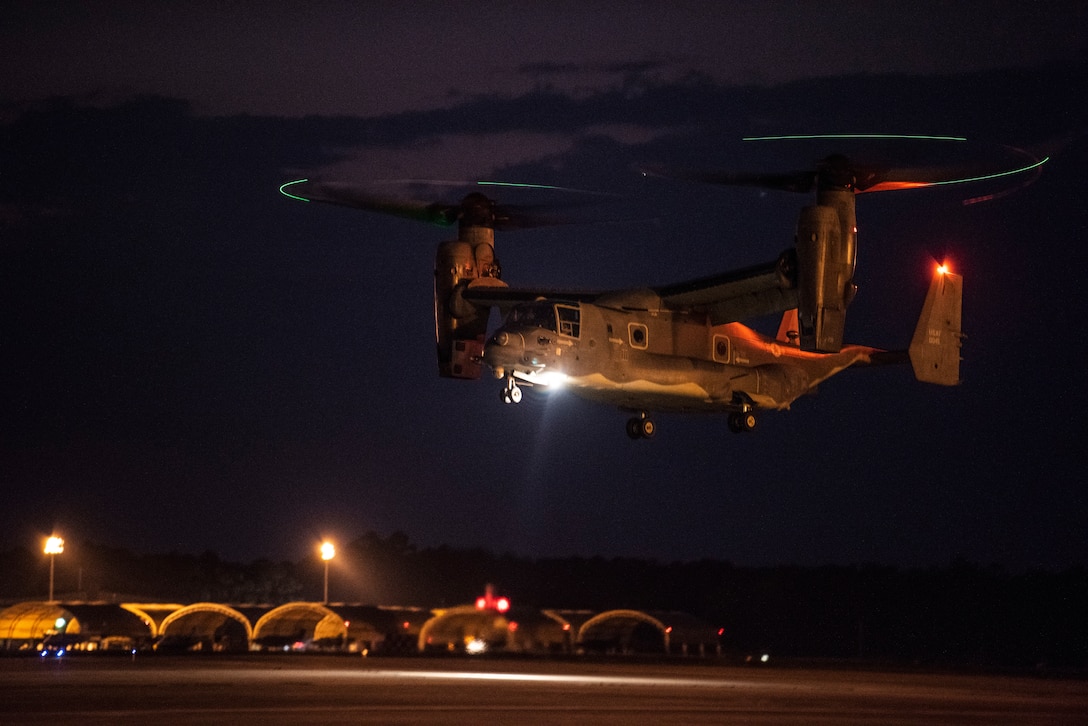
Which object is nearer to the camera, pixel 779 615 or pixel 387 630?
pixel 387 630

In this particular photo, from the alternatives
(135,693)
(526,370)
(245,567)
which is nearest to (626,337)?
(526,370)

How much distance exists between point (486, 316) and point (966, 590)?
31624mm

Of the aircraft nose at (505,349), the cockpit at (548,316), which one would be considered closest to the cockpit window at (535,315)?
the cockpit at (548,316)

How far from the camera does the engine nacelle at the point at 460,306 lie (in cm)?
4156

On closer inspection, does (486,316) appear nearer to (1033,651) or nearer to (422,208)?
(422,208)

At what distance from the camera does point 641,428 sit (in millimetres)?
40156

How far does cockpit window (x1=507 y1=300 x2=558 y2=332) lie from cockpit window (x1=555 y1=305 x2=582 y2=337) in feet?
0.65

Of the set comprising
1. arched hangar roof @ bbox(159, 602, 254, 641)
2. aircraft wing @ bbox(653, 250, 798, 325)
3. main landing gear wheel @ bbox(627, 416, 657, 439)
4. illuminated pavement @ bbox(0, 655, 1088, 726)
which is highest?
aircraft wing @ bbox(653, 250, 798, 325)

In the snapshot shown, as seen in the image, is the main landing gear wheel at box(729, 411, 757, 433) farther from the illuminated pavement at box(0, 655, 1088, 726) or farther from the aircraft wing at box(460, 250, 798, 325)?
the illuminated pavement at box(0, 655, 1088, 726)

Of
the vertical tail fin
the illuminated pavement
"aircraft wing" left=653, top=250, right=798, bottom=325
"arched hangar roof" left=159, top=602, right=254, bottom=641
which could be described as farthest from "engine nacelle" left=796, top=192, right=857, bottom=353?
"arched hangar roof" left=159, top=602, right=254, bottom=641

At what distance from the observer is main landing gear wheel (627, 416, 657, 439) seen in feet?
132

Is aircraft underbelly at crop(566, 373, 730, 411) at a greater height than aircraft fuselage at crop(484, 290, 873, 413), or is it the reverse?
aircraft fuselage at crop(484, 290, 873, 413)

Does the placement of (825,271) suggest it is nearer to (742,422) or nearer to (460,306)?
(742,422)

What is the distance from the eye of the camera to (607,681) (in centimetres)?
3438
